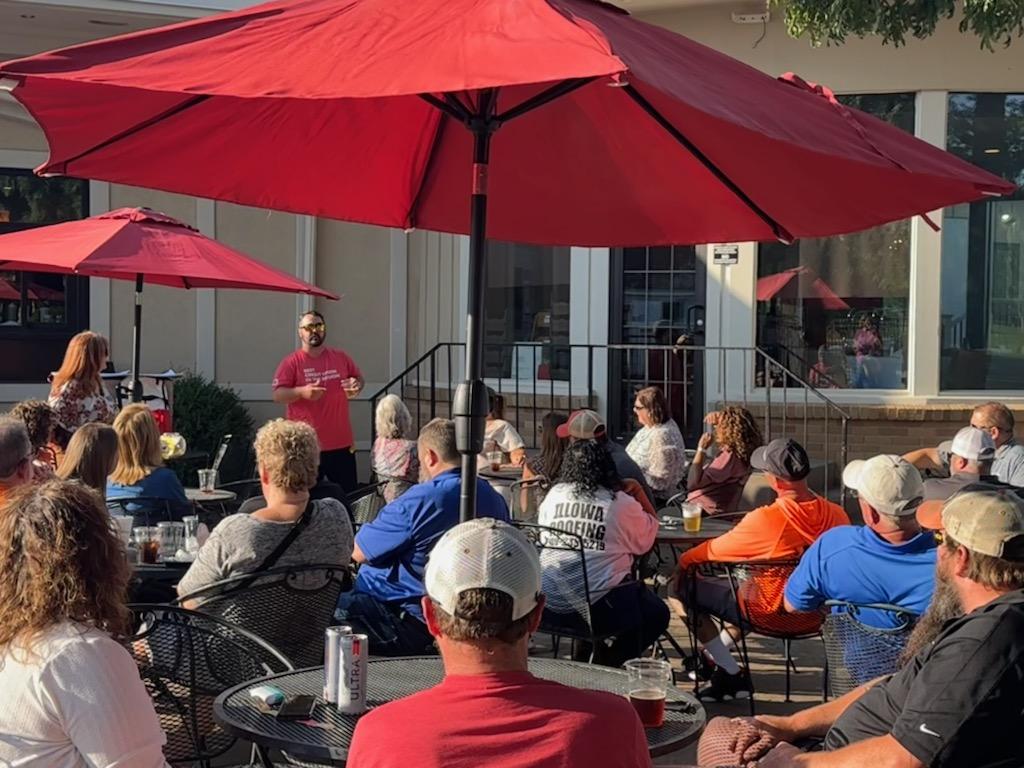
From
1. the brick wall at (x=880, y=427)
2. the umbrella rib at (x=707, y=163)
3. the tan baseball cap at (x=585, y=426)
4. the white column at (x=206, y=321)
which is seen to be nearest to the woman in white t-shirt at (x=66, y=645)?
the umbrella rib at (x=707, y=163)

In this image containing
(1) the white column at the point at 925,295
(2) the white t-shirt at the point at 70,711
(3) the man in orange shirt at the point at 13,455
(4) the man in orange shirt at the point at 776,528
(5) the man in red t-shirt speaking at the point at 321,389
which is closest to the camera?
(2) the white t-shirt at the point at 70,711

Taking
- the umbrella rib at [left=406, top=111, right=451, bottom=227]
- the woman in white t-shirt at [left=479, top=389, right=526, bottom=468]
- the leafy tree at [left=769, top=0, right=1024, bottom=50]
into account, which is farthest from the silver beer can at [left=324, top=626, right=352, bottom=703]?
the leafy tree at [left=769, top=0, right=1024, bottom=50]

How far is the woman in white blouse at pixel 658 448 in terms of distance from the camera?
7.86m

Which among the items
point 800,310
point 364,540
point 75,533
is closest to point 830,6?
point 800,310

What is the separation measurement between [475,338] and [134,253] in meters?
3.95

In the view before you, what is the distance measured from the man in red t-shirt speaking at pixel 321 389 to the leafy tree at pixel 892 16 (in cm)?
399

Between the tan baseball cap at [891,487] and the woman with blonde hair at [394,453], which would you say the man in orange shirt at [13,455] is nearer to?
the woman with blonde hair at [394,453]

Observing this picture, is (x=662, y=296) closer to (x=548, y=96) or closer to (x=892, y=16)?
(x=892, y=16)

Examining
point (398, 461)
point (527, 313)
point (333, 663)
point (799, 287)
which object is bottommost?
point (333, 663)

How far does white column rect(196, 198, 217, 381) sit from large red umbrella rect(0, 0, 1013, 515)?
23.7 ft

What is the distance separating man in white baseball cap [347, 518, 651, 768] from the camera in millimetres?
2068

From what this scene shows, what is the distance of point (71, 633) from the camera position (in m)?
2.48

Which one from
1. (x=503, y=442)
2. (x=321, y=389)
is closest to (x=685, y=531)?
(x=503, y=442)

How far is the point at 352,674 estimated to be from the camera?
9.68ft
